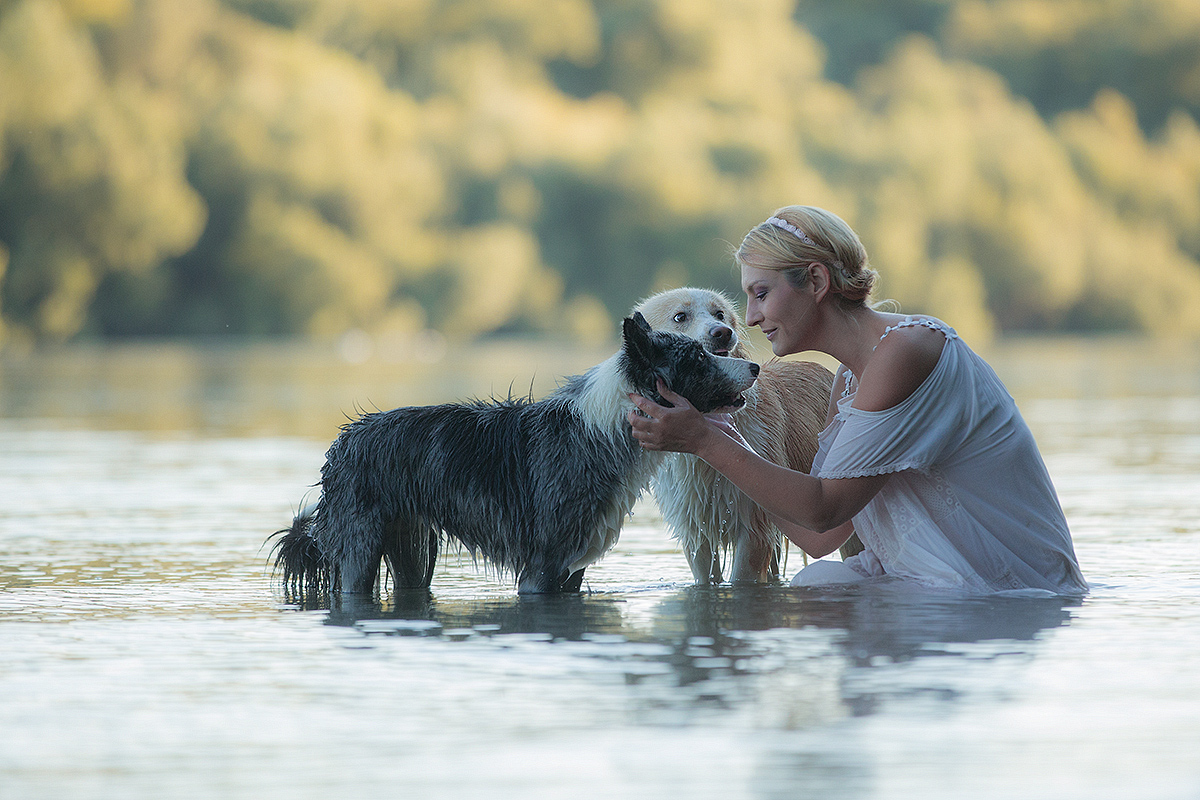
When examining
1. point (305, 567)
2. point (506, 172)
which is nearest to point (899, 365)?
point (305, 567)

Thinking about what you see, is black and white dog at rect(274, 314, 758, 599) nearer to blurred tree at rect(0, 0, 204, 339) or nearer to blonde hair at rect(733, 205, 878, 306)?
blonde hair at rect(733, 205, 878, 306)

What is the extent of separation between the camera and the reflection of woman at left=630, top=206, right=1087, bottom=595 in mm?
4727

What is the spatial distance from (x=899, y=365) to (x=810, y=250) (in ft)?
1.49

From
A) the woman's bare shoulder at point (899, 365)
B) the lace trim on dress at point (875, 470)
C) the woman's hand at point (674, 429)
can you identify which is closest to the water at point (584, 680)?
the lace trim on dress at point (875, 470)

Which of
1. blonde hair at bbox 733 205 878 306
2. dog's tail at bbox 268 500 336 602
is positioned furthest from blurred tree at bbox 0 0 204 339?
blonde hair at bbox 733 205 878 306

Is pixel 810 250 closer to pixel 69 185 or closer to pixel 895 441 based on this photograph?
pixel 895 441

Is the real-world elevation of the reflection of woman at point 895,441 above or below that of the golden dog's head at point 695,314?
below

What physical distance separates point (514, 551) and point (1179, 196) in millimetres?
56271

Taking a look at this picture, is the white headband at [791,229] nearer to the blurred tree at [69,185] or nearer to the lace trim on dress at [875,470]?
the lace trim on dress at [875,470]

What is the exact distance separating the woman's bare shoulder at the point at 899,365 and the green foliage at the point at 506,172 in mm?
35555

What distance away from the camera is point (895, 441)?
4.72 meters

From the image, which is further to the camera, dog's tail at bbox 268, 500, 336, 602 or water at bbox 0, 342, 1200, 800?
dog's tail at bbox 268, 500, 336, 602

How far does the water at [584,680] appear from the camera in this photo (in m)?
3.03

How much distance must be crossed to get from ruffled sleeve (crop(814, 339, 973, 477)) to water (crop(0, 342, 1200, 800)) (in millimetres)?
466
